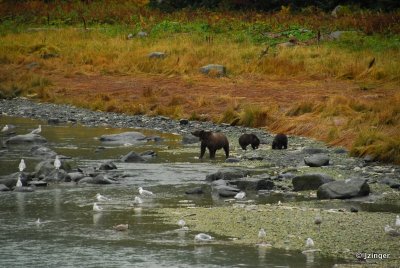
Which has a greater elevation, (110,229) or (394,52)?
(394,52)

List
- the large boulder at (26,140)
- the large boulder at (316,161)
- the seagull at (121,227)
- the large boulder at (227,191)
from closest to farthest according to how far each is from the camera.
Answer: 1. the seagull at (121,227)
2. the large boulder at (227,191)
3. the large boulder at (316,161)
4. the large boulder at (26,140)

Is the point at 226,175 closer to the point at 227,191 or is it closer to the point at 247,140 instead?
the point at 227,191

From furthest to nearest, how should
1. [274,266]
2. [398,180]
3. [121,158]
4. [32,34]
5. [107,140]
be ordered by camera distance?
1. [32,34]
2. [107,140]
3. [121,158]
4. [398,180]
5. [274,266]

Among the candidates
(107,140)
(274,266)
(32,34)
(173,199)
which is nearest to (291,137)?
(107,140)

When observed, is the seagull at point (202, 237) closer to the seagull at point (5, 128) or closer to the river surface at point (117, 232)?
the river surface at point (117, 232)

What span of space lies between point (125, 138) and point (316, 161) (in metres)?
5.77

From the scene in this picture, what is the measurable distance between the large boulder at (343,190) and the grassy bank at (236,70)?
295 cm

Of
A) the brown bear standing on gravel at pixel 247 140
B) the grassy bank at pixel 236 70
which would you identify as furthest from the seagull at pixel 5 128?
the brown bear standing on gravel at pixel 247 140

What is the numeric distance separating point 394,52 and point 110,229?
2083cm

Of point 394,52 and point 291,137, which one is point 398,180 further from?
point 394,52

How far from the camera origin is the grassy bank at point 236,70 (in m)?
21.6

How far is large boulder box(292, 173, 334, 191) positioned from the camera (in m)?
13.8

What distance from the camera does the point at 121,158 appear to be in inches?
684

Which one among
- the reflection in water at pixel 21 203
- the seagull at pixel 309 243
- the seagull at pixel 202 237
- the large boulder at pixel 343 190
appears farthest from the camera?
the large boulder at pixel 343 190
